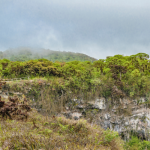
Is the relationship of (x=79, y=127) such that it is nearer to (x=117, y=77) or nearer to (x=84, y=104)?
(x=84, y=104)

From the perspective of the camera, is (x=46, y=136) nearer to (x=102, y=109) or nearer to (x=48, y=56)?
(x=102, y=109)

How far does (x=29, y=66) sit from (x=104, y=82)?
12843 millimetres

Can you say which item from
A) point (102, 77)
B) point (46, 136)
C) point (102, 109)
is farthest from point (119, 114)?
point (46, 136)

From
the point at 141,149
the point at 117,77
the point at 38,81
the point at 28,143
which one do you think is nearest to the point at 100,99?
the point at 117,77

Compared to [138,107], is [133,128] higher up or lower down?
lower down

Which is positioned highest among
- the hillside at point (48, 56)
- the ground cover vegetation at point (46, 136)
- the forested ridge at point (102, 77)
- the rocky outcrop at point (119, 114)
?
the hillside at point (48, 56)

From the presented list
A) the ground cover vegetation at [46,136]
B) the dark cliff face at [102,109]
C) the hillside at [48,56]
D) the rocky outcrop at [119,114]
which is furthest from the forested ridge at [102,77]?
the hillside at [48,56]

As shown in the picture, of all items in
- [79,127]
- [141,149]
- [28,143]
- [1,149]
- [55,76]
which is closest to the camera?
[1,149]

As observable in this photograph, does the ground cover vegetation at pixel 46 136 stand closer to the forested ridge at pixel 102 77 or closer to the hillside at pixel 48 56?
the forested ridge at pixel 102 77

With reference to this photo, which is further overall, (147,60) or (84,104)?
(147,60)

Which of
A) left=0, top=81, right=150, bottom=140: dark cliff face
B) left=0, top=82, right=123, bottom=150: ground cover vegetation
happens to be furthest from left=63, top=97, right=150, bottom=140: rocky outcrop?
left=0, top=82, right=123, bottom=150: ground cover vegetation

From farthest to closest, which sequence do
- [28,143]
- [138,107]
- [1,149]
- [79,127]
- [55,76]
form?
1. [55,76]
2. [138,107]
3. [79,127]
4. [28,143]
5. [1,149]

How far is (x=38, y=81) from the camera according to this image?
1630cm

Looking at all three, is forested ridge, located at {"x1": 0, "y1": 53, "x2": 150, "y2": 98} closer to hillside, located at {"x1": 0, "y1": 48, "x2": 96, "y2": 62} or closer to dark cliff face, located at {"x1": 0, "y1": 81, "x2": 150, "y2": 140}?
dark cliff face, located at {"x1": 0, "y1": 81, "x2": 150, "y2": 140}
